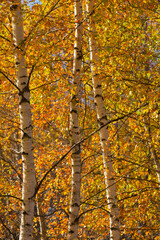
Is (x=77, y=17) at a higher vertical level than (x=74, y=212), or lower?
higher

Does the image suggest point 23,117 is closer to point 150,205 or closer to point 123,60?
point 123,60

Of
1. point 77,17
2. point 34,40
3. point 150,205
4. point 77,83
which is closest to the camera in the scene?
point 34,40

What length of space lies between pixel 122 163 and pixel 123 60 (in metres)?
2.51

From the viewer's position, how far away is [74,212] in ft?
15.9

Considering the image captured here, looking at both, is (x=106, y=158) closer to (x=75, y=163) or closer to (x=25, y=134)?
(x=75, y=163)

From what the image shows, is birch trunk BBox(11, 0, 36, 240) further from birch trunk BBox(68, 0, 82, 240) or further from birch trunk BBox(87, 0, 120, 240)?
birch trunk BBox(87, 0, 120, 240)

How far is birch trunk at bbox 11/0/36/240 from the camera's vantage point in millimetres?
3771

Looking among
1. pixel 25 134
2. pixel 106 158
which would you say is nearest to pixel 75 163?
pixel 106 158

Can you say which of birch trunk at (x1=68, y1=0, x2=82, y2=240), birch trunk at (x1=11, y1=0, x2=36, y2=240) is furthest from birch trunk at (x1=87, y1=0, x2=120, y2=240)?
birch trunk at (x1=11, y1=0, x2=36, y2=240)

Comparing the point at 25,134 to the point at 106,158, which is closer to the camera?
the point at 25,134

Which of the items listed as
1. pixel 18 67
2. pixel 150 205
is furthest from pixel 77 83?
pixel 150 205

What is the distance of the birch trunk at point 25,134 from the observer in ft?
12.4

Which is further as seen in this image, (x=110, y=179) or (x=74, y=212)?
(x=110, y=179)

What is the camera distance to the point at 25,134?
3.96 meters
